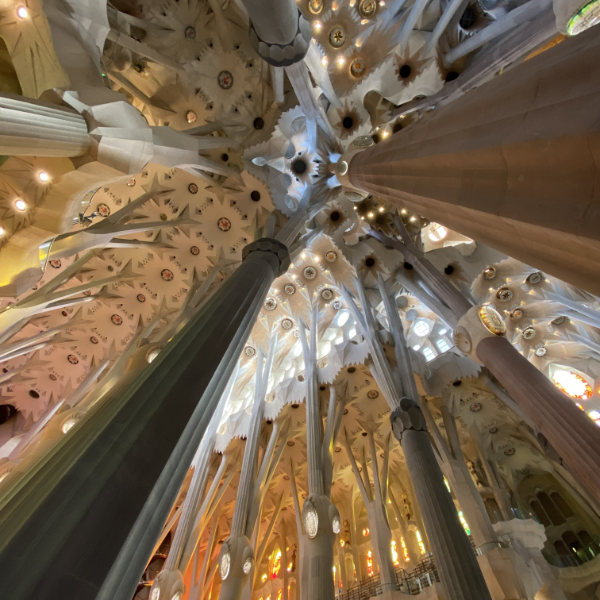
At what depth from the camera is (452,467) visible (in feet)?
32.1

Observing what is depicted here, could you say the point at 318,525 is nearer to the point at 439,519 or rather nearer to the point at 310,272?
the point at 439,519

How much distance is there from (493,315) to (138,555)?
22.3ft

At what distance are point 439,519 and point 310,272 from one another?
916 cm

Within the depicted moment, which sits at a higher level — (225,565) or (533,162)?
(225,565)

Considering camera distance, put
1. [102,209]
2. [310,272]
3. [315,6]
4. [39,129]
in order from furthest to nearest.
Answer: [310,272] < [102,209] < [315,6] < [39,129]

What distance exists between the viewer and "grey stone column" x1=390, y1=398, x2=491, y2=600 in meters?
5.01

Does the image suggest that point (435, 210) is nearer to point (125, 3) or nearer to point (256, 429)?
point (256, 429)

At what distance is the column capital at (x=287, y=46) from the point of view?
19.9 feet

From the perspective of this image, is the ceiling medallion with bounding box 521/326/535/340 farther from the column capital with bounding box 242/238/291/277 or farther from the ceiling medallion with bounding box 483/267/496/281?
the column capital with bounding box 242/238/291/277

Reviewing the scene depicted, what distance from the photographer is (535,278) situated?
12.0m

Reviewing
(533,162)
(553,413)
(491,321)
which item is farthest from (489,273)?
(533,162)

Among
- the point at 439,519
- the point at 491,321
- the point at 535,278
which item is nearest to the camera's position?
the point at 439,519

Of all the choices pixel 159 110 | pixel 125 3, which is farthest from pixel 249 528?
pixel 125 3

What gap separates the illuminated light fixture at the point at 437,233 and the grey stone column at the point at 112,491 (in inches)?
547
